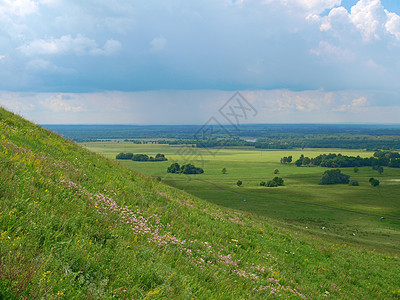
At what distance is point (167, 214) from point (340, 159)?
667 ft

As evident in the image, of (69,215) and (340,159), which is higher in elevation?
(69,215)

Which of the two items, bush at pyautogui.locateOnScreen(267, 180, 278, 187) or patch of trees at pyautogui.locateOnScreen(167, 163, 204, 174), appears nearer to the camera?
bush at pyautogui.locateOnScreen(267, 180, 278, 187)

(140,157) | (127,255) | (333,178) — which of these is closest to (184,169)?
(140,157)

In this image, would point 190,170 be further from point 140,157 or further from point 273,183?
point 273,183

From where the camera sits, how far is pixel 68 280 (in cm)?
521

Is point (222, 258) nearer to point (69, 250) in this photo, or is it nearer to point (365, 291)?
point (69, 250)

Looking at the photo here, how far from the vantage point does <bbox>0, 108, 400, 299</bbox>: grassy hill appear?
5.34 metres

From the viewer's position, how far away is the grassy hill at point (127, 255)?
5.34m

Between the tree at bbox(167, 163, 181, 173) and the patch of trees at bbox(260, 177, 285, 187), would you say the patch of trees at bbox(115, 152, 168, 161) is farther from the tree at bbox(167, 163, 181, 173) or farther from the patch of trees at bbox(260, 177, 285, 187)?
the patch of trees at bbox(260, 177, 285, 187)

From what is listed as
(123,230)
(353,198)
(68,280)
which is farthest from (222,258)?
(353,198)

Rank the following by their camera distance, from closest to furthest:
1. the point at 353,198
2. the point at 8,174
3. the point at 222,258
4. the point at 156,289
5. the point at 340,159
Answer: the point at 156,289 < the point at 8,174 < the point at 222,258 < the point at 353,198 < the point at 340,159

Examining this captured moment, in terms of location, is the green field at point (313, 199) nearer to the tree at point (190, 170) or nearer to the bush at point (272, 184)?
the tree at point (190, 170)

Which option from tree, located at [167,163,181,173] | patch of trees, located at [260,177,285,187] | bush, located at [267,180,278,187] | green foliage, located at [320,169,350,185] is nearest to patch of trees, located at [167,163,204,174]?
tree, located at [167,163,181,173]

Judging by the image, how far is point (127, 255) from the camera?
711cm
